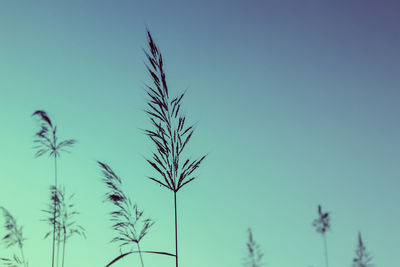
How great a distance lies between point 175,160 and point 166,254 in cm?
59

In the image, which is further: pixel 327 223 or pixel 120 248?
pixel 327 223

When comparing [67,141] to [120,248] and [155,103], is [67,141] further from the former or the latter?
[155,103]

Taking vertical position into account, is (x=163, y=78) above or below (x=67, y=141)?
below

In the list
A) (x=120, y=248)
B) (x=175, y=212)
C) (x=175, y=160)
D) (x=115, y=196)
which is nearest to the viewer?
(x=175, y=212)

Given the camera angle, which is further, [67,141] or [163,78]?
[67,141]

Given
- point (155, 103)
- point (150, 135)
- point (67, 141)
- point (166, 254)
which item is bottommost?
point (166, 254)

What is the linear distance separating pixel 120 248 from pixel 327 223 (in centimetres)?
1568

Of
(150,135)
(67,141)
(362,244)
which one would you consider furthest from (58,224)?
(362,244)

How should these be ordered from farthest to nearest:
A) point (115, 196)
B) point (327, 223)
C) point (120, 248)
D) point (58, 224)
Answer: point (327, 223)
point (58, 224)
point (115, 196)
point (120, 248)

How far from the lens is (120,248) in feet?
12.1

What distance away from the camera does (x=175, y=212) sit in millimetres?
2416

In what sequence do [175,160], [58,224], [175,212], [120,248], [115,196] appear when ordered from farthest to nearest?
[58,224], [115,196], [120,248], [175,160], [175,212]

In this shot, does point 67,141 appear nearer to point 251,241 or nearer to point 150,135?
point 150,135

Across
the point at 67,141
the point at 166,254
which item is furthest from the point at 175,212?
Result: the point at 67,141
